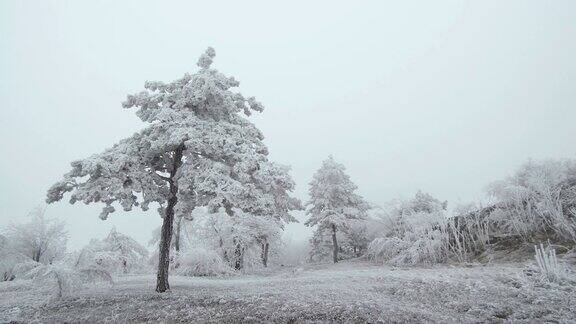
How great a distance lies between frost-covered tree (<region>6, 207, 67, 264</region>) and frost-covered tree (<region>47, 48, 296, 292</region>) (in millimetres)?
26521

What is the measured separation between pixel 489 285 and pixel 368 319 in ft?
19.2

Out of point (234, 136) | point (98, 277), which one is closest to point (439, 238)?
point (234, 136)

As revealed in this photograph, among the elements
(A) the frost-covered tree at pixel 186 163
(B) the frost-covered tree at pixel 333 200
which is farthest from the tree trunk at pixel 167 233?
(B) the frost-covered tree at pixel 333 200

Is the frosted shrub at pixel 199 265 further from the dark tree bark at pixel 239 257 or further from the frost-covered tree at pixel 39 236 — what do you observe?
the frost-covered tree at pixel 39 236

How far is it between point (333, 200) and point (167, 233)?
976 inches

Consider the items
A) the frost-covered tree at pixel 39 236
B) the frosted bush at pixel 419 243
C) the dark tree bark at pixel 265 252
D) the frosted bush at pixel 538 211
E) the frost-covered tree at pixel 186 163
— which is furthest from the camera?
the dark tree bark at pixel 265 252

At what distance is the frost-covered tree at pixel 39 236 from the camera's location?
3142 cm

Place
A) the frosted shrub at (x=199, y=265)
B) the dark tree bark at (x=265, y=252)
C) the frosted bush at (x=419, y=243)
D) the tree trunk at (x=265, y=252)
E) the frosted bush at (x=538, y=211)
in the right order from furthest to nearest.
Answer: the tree trunk at (x=265, y=252), the dark tree bark at (x=265, y=252), the frosted shrub at (x=199, y=265), the frosted bush at (x=419, y=243), the frosted bush at (x=538, y=211)

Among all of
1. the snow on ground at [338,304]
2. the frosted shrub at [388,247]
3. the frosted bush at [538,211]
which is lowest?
the snow on ground at [338,304]

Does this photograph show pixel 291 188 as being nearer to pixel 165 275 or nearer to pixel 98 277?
pixel 165 275

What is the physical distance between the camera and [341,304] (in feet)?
28.2

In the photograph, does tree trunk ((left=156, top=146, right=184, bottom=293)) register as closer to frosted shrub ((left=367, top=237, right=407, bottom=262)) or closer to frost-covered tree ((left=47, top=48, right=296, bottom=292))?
frost-covered tree ((left=47, top=48, right=296, bottom=292))

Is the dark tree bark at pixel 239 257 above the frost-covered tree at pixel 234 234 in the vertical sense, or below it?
below

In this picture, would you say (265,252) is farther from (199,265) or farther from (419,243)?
(419,243)
